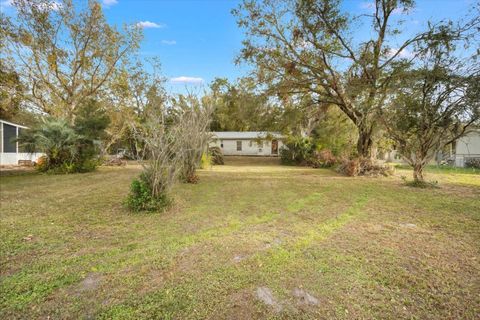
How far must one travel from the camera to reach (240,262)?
2861mm

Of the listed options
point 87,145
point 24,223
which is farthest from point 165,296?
point 87,145

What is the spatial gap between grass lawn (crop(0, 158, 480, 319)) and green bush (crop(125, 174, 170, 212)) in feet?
0.73

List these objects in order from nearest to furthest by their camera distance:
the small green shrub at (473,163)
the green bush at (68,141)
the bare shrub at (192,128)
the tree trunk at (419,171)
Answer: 1. the bare shrub at (192,128)
2. the tree trunk at (419,171)
3. the green bush at (68,141)
4. the small green shrub at (473,163)

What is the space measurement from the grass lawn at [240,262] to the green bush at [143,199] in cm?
22

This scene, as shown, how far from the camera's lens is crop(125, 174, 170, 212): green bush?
509 cm

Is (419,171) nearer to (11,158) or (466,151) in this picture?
(466,151)

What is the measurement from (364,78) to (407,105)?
2.75 meters

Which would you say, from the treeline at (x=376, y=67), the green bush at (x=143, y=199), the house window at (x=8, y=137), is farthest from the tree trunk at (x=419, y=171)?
the house window at (x=8, y=137)

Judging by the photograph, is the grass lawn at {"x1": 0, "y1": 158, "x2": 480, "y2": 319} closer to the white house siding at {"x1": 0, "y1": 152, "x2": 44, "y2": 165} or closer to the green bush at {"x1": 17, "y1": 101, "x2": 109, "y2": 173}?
the green bush at {"x1": 17, "y1": 101, "x2": 109, "y2": 173}

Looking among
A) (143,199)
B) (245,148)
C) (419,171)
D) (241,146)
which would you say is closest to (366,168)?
(419,171)

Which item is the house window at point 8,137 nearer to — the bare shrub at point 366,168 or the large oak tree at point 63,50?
the large oak tree at point 63,50

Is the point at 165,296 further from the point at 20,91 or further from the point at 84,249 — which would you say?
the point at 20,91

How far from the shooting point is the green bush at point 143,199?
5.09 metres

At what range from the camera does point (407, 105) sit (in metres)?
8.05
